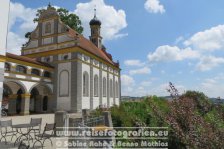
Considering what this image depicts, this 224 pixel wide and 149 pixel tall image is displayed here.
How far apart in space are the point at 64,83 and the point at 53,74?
6.47ft

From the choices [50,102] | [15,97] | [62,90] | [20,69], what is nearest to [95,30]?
[62,90]

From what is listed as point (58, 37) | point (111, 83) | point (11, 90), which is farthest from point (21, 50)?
point (111, 83)

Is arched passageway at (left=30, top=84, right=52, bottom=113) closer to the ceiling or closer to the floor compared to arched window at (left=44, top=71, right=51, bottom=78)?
closer to the floor

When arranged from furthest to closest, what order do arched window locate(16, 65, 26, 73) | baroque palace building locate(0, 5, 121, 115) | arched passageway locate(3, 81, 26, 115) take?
baroque palace building locate(0, 5, 121, 115) < arched passageway locate(3, 81, 26, 115) < arched window locate(16, 65, 26, 73)

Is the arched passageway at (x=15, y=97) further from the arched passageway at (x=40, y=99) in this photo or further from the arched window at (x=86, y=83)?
the arched window at (x=86, y=83)

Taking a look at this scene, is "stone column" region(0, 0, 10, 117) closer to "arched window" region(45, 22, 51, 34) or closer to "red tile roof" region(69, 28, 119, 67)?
"red tile roof" region(69, 28, 119, 67)

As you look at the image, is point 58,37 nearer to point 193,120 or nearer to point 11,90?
point 11,90

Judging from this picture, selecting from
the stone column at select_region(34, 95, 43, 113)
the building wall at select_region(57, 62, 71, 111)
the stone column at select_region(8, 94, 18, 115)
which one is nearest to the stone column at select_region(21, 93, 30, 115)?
the stone column at select_region(8, 94, 18, 115)

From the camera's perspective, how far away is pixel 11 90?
25.4m

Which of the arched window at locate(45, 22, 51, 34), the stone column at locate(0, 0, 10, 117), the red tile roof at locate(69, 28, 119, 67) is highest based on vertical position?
the arched window at locate(45, 22, 51, 34)

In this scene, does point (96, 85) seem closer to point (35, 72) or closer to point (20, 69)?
point (35, 72)

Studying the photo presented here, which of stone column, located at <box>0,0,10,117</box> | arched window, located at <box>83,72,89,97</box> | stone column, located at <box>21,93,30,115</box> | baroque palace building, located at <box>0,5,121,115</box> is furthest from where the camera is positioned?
arched window, located at <box>83,72,89,97</box>

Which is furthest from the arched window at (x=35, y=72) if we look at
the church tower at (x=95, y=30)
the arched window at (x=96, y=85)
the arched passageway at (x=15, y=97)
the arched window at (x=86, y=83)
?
the church tower at (x=95, y=30)

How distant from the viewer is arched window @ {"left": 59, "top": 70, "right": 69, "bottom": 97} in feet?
93.3
